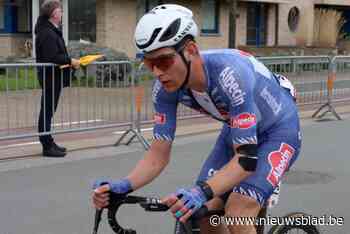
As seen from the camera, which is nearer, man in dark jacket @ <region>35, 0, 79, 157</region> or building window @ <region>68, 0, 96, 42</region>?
man in dark jacket @ <region>35, 0, 79, 157</region>

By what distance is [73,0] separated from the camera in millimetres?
26672

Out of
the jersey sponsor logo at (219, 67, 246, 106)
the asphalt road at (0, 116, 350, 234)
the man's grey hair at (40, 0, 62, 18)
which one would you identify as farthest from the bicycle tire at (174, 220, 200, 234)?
the man's grey hair at (40, 0, 62, 18)

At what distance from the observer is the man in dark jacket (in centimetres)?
957

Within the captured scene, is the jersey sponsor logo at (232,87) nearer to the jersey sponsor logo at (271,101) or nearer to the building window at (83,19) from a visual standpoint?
the jersey sponsor logo at (271,101)

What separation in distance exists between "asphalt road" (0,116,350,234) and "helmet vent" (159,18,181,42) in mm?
3307

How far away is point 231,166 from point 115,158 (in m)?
6.45

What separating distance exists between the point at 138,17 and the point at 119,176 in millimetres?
19670

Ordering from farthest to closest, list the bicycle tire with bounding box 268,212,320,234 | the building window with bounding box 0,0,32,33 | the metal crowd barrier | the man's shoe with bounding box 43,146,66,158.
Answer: the building window with bounding box 0,0,32,33 < the metal crowd barrier < the man's shoe with bounding box 43,146,66,158 < the bicycle tire with bounding box 268,212,320,234

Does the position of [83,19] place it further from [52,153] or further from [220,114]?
[220,114]

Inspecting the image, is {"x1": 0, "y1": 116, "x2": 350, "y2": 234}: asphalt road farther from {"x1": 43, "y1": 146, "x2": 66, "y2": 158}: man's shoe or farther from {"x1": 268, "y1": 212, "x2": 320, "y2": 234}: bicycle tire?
{"x1": 268, "y1": 212, "x2": 320, "y2": 234}: bicycle tire

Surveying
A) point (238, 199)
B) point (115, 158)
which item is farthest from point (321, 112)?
point (238, 199)

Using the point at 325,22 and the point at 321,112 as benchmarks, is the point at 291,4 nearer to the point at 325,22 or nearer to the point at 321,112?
the point at 325,22

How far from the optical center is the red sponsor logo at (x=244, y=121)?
133 inches

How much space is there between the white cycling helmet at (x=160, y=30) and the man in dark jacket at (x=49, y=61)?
21.5ft
